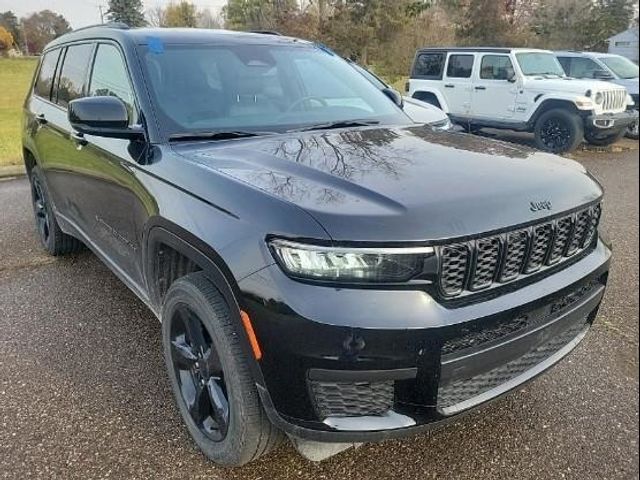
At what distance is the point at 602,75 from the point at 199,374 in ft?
41.6

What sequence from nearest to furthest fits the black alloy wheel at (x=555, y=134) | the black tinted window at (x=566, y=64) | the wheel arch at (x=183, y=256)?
the wheel arch at (x=183, y=256) → the black alloy wheel at (x=555, y=134) → the black tinted window at (x=566, y=64)

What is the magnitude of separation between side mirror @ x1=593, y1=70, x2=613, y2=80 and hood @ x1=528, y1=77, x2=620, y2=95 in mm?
1518

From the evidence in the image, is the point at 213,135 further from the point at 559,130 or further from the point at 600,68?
the point at 600,68

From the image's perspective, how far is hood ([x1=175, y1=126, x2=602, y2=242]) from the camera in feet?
5.77

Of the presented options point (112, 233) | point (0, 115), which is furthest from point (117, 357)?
point (0, 115)

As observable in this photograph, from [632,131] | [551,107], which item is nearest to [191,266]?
[551,107]

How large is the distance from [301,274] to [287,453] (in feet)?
3.33

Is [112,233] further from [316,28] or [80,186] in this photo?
[316,28]

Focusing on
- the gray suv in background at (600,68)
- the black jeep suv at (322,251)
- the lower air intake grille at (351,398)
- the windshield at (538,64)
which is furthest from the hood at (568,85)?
the lower air intake grille at (351,398)

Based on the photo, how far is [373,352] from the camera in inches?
66.6

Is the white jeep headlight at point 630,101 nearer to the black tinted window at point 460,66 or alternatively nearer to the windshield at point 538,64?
the windshield at point 538,64

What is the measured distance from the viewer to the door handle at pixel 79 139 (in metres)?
3.30

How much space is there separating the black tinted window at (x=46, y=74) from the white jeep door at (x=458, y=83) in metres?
9.08

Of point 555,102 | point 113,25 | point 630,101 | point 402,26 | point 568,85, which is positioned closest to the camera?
point 113,25
